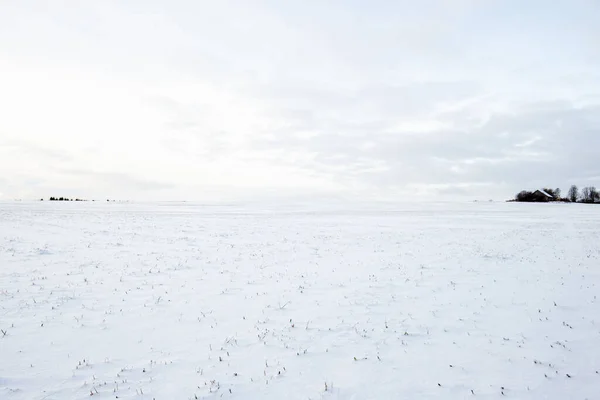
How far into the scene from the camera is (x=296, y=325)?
11086 mm

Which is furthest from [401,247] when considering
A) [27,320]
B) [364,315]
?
[27,320]

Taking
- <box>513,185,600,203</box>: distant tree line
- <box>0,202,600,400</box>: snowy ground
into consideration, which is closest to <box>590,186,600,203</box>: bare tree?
<box>513,185,600,203</box>: distant tree line

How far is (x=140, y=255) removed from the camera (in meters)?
21.2

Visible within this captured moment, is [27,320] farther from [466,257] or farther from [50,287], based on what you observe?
[466,257]

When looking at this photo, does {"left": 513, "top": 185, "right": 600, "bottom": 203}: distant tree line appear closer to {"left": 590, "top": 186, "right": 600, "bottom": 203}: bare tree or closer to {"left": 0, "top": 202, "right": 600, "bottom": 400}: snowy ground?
{"left": 590, "top": 186, "right": 600, "bottom": 203}: bare tree

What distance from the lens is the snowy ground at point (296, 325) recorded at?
25.3 feet

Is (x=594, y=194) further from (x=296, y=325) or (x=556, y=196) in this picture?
(x=296, y=325)

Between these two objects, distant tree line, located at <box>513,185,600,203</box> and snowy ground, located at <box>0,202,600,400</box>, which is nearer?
snowy ground, located at <box>0,202,600,400</box>

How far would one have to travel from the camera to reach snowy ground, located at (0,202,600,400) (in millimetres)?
7723

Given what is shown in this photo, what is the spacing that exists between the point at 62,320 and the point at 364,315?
9.78 meters

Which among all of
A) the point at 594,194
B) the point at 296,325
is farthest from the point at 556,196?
the point at 296,325

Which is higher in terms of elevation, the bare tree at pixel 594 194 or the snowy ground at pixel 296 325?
the bare tree at pixel 594 194

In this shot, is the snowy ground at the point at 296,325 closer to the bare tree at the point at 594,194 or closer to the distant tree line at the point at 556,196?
the distant tree line at the point at 556,196

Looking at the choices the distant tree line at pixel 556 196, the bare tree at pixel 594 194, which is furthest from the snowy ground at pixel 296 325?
the bare tree at pixel 594 194
